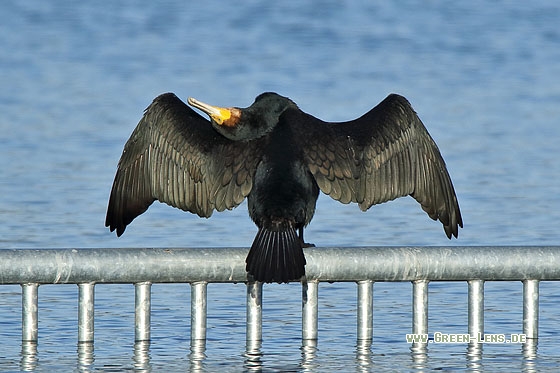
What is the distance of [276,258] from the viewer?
6555 millimetres

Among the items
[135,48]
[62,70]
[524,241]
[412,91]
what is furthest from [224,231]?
[135,48]

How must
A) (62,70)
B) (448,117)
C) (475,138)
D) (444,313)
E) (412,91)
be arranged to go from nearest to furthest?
(444,313) → (475,138) → (448,117) → (412,91) → (62,70)

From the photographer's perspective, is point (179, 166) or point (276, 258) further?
point (179, 166)

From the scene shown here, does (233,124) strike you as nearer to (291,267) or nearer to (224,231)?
(291,267)

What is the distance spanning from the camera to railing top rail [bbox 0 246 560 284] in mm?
6652

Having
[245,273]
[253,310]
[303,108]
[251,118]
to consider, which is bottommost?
[253,310]

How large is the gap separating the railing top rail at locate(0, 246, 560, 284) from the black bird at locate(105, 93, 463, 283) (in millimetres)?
230

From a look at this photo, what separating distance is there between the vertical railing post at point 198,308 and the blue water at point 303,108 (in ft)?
0.48

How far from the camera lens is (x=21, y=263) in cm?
661

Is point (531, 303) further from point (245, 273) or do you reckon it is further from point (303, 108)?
point (303, 108)

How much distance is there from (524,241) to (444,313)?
99.3 inches

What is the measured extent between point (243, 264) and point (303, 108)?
9.55m

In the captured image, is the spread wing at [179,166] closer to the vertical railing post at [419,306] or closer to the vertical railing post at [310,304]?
the vertical railing post at [310,304]

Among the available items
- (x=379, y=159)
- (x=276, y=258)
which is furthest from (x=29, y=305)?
(x=379, y=159)
